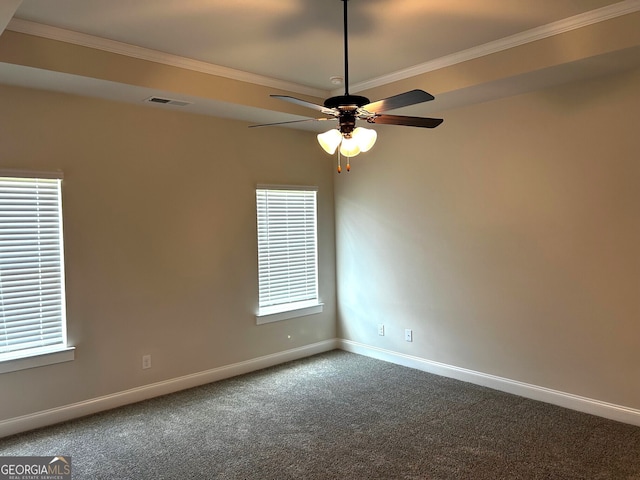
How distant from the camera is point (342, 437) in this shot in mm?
3297

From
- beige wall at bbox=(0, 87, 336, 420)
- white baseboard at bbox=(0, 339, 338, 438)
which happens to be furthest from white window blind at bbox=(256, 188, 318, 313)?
white baseboard at bbox=(0, 339, 338, 438)

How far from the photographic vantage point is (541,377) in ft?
12.7

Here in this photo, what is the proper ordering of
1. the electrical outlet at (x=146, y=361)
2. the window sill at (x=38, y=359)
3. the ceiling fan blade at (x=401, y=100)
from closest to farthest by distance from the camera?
the ceiling fan blade at (x=401, y=100) → the window sill at (x=38, y=359) → the electrical outlet at (x=146, y=361)

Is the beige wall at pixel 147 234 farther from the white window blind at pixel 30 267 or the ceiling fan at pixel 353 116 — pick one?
the ceiling fan at pixel 353 116

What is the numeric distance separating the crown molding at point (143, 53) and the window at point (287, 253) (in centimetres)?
109

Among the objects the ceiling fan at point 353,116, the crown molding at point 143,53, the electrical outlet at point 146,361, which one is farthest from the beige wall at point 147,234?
the ceiling fan at point 353,116

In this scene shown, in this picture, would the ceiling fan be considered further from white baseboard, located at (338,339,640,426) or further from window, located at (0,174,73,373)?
white baseboard, located at (338,339,640,426)

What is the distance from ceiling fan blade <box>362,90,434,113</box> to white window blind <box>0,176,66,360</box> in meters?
2.54

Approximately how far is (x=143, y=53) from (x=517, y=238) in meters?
3.33

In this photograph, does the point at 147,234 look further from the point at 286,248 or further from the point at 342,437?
the point at 342,437

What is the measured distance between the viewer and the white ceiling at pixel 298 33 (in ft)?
9.26

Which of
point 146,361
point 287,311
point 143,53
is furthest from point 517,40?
point 146,361

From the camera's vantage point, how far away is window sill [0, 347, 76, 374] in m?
3.39

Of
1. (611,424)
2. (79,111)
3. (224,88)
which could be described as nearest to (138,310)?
(79,111)
